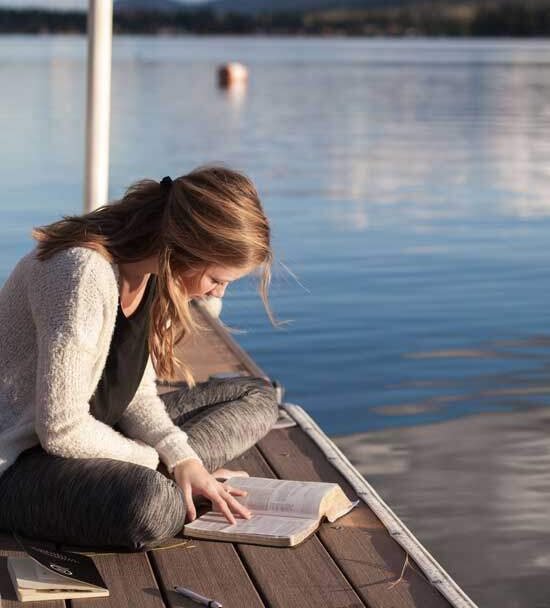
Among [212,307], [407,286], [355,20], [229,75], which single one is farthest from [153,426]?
[355,20]

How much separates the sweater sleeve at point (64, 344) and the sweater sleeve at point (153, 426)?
0.34m

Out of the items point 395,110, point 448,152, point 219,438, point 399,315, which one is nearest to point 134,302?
point 219,438

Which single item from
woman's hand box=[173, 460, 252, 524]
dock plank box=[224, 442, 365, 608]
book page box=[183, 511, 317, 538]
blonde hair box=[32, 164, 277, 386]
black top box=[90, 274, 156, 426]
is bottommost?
dock plank box=[224, 442, 365, 608]

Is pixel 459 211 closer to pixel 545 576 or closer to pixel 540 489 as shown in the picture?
pixel 540 489

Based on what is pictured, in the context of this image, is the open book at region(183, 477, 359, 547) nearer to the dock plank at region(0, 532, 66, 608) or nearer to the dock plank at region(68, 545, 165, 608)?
the dock plank at region(68, 545, 165, 608)

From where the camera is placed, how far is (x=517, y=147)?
1741 cm

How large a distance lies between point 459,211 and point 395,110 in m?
13.6

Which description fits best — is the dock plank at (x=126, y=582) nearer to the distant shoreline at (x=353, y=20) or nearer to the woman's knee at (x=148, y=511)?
the woman's knee at (x=148, y=511)

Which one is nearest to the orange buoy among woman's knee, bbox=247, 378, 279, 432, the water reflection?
the water reflection

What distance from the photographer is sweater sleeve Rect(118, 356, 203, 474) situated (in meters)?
3.34

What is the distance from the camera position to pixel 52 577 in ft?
9.44

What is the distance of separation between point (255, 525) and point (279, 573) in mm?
221

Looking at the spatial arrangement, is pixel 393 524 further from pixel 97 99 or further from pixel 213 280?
pixel 97 99

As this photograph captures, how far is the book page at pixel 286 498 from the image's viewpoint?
3273 mm
